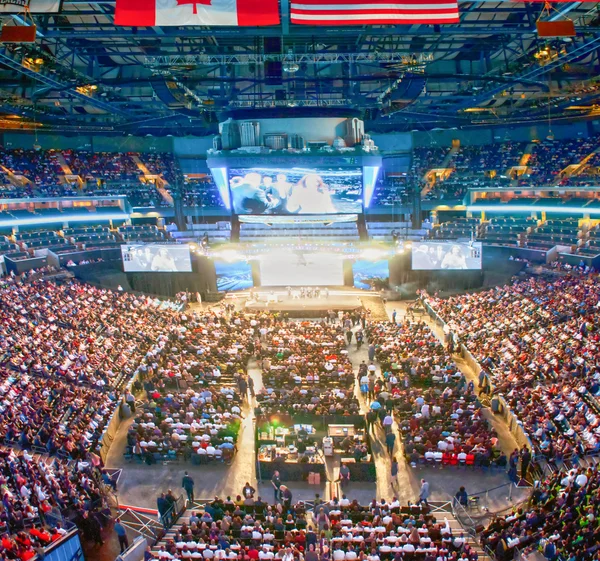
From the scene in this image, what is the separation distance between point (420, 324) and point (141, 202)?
1042 inches

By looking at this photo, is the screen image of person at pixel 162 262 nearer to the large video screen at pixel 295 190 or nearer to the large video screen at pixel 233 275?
the large video screen at pixel 233 275

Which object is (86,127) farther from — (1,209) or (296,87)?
(296,87)

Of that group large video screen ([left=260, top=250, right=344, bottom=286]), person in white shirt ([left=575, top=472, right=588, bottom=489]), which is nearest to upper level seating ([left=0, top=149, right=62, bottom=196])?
large video screen ([left=260, top=250, right=344, bottom=286])

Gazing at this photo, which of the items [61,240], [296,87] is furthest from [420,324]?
[61,240]

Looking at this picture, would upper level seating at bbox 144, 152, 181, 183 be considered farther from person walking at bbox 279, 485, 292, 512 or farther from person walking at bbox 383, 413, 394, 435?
person walking at bbox 279, 485, 292, 512

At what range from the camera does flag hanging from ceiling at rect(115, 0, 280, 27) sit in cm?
1350

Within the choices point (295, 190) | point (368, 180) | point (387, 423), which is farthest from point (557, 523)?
point (368, 180)

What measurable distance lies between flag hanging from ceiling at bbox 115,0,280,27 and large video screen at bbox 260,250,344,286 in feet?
79.9

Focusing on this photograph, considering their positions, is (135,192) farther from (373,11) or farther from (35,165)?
(373,11)

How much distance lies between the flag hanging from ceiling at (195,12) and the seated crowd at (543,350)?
14.2m

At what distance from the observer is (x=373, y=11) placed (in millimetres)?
13969

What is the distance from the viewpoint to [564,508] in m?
12.3

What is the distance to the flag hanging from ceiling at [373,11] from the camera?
13.9m

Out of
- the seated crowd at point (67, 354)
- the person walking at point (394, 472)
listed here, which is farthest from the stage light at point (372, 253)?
the person walking at point (394, 472)
